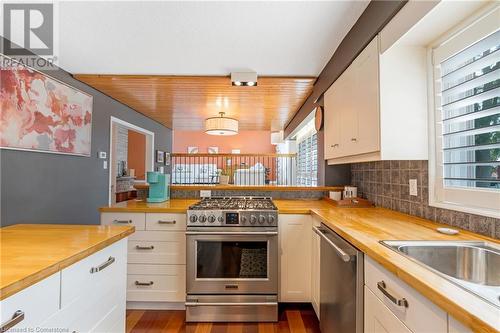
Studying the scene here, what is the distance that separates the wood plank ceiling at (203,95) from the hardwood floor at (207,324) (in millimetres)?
2298

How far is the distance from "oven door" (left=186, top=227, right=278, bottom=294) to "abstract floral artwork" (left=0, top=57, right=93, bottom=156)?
1654mm

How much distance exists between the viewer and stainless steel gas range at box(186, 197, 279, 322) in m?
2.05

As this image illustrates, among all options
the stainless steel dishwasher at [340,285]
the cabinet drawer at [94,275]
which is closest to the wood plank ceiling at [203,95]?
the stainless steel dishwasher at [340,285]

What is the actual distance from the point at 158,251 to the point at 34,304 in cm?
140

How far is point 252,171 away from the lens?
17.8ft

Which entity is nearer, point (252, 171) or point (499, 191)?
point (499, 191)

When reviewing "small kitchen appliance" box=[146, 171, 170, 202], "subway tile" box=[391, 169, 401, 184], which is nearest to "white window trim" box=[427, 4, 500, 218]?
"subway tile" box=[391, 169, 401, 184]

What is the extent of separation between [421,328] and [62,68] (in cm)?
338

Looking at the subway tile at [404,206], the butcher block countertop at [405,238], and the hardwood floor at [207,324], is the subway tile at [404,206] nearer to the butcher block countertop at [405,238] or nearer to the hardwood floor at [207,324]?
the butcher block countertop at [405,238]

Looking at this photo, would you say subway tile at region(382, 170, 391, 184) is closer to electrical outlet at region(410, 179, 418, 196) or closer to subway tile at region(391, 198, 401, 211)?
subway tile at region(391, 198, 401, 211)

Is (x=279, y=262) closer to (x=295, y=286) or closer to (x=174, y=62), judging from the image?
(x=295, y=286)

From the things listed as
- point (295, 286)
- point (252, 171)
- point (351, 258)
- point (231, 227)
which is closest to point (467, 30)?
point (351, 258)

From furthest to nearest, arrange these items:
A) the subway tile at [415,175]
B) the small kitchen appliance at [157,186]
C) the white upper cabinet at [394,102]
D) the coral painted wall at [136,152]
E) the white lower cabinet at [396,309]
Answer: the coral painted wall at [136,152]
the small kitchen appliance at [157,186]
the subway tile at [415,175]
the white upper cabinet at [394,102]
the white lower cabinet at [396,309]

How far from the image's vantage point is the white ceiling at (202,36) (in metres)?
1.56
